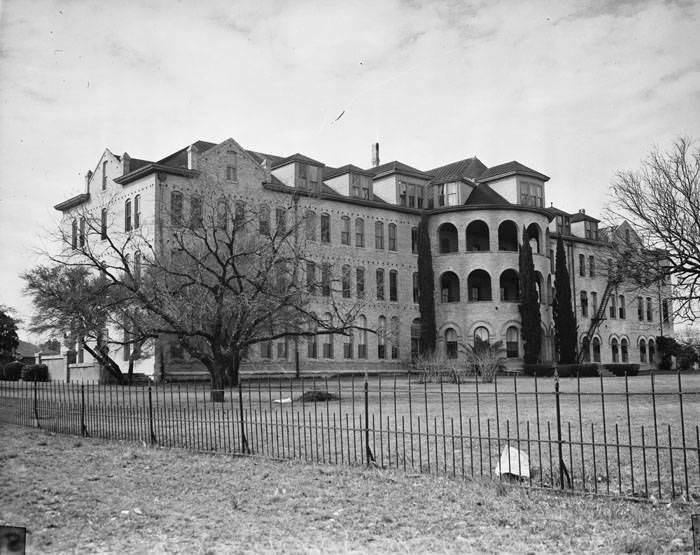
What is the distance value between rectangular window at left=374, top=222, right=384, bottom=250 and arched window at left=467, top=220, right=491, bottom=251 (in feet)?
20.3

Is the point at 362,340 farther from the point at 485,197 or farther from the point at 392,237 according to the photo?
the point at 485,197

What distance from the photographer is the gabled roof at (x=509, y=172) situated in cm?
5366

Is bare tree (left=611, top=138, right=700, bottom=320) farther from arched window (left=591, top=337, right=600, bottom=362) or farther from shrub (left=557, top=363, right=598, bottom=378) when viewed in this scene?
arched window (left=591, top=337, right=600, bottom=362)

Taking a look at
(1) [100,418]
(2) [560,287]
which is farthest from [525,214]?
(1) [100,418]

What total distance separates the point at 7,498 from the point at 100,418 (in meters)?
7.15

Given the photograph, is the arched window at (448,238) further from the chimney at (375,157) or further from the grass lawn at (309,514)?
the grass lawn at (309,514)

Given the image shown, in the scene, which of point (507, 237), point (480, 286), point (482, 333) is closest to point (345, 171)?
point (480, 286)

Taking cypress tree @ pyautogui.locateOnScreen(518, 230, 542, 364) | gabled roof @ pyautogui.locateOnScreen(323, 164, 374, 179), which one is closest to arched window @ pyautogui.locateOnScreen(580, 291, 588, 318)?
cypress tree @ pyautogui.locateOnScreen(518, 230, 542, 364)

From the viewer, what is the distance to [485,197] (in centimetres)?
5294

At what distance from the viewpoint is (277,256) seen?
1118 inches

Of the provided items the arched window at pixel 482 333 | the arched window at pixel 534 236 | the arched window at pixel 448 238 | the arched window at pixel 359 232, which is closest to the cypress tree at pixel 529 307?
the arched window at pixel 482 333

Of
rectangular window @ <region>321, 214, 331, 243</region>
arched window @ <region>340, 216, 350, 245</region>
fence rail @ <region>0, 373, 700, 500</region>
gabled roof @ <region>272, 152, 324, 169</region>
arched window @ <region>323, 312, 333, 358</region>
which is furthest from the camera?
arched window @ <region>340, 216, 350, 245</region>

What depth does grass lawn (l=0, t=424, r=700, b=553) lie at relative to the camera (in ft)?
23.0

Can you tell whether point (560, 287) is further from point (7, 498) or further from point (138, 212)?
point (7, 498)
